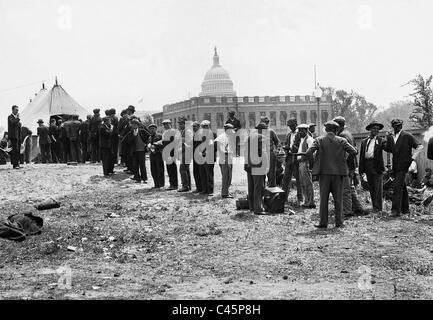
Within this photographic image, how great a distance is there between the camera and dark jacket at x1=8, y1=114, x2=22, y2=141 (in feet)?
53.8

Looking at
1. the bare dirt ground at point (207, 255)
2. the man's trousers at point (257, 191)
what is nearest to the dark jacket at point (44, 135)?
the bare dirt ground at point (207, 255)

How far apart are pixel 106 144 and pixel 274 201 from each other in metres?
6.71

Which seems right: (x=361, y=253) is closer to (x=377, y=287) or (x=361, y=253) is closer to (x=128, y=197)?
(x=377, y=287)

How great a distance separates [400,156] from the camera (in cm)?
1023

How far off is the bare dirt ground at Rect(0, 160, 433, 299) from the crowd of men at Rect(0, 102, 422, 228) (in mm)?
620

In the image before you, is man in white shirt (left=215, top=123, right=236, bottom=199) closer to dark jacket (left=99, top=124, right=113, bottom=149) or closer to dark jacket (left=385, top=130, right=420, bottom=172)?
dark jacket (left=385, top=130, right=420, bottom=172)

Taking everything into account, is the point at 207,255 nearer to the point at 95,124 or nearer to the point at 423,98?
the point at 95,124

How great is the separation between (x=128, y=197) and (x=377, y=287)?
26.4 feet

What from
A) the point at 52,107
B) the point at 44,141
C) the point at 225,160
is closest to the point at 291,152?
the point at 225,160

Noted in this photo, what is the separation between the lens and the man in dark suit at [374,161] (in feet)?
34.8

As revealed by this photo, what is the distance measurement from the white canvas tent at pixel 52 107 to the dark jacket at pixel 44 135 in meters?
11.2

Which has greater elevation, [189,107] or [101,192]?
[189,107]

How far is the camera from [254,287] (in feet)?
20.4
